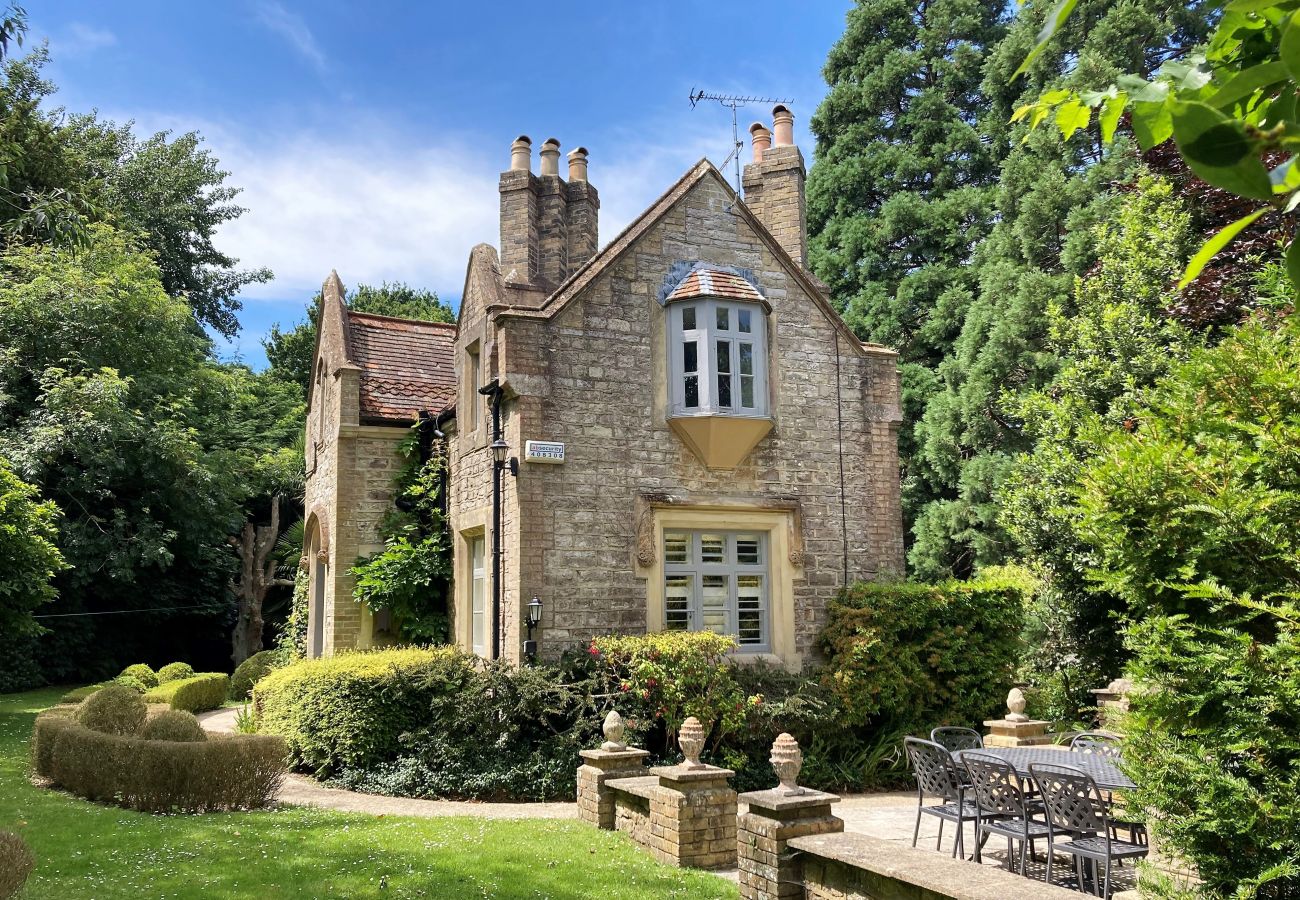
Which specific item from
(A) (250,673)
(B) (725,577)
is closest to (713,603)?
(B) (725,577)

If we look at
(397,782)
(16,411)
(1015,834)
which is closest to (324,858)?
(397,782)

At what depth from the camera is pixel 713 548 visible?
14.1 metres

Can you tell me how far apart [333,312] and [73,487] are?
Result: 38.1ft

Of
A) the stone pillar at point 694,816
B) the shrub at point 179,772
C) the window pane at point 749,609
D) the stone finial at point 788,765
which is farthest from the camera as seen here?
the window pane at point 749,609

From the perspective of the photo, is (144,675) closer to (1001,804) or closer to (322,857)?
(322,857)

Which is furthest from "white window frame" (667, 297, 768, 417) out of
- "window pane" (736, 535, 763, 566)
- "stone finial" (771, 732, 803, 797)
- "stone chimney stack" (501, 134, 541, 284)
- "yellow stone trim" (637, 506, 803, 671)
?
"stone finial" (771, 732, 803, 797)

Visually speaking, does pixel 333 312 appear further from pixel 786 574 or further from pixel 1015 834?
pixel 1015 834

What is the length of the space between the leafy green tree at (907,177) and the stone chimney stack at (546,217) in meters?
12.6

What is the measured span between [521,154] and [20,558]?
11406 millimetres

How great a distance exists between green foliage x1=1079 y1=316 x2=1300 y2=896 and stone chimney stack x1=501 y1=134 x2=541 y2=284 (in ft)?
37.4

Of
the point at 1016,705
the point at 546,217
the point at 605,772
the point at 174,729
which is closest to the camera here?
the point at 605,772

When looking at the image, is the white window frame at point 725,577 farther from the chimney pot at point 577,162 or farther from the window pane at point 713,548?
the chimney pot at point 577,162

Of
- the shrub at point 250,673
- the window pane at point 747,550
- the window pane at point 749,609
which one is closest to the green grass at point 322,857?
the window pane at point 749,609

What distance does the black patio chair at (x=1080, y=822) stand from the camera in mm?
6859
